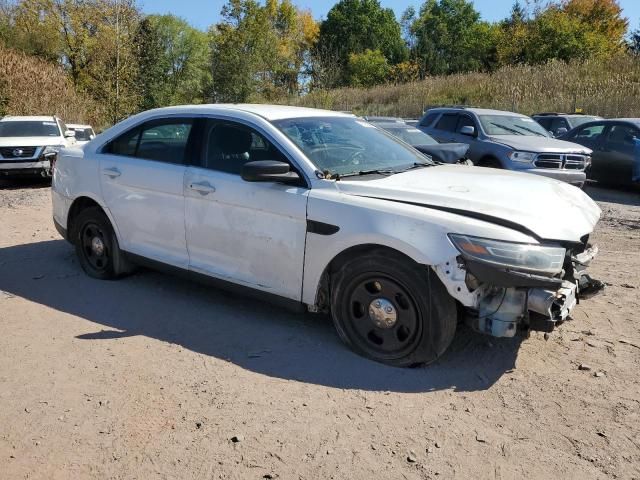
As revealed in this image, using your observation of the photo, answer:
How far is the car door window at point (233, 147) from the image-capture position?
441 centimetres

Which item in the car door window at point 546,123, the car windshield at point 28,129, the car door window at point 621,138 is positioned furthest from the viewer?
the car door window at point 546,123

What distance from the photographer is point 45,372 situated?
3803 millimetres

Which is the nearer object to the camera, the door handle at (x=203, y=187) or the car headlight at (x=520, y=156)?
the door handle at (x=203, y=187)

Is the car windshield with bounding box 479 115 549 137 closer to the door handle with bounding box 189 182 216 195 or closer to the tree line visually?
the door handle with bounding box 189 182 216 195

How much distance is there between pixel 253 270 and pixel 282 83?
47.3 meters

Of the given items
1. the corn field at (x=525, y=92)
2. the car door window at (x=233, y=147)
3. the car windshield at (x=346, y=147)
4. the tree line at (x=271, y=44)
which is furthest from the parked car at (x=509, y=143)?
the tree line at (x=271, y=44)

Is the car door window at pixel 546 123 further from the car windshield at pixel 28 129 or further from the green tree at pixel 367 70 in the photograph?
the green tree at pixel 367 70

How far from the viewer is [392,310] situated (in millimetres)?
3725

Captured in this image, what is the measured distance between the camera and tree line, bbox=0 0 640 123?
30312 millimetres

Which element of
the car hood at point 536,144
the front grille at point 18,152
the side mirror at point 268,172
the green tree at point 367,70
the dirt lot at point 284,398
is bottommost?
the dirt lot at point 284,398

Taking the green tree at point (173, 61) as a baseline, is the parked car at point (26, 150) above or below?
below

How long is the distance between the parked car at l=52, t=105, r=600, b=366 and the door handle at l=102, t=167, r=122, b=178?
0.01 metres

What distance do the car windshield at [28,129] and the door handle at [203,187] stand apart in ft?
35.7

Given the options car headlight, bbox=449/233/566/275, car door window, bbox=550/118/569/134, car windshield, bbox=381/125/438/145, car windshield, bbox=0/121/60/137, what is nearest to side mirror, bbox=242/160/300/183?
car headlight, bbox=449/233/566/275
